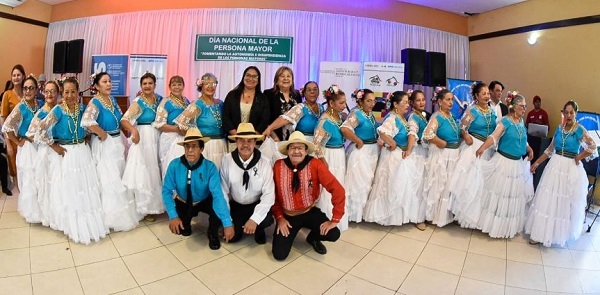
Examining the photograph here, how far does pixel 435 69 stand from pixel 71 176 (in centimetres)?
589

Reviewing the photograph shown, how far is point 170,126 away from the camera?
116 inches

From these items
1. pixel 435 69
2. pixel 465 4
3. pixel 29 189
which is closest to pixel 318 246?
pixel 29 189

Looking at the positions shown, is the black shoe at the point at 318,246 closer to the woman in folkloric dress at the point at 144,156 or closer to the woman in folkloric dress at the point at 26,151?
the woman in folkloric dress at the point at 144,156

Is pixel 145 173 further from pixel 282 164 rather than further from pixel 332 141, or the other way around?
pixel 332 141

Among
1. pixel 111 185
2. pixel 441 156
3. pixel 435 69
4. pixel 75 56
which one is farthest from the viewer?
pixel 75 56

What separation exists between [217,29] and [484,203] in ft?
17.7

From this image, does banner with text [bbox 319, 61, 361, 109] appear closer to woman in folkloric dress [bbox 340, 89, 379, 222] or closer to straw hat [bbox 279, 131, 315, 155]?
woman in folkloric dress [bbox 340, 89, 379, 222]

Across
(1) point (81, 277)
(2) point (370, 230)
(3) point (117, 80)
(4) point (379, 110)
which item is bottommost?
(1) point (81, 277)

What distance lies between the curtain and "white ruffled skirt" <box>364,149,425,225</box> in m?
3.07

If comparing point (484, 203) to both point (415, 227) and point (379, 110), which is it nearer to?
point (415, 227)

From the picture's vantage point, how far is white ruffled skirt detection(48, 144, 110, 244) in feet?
8.34

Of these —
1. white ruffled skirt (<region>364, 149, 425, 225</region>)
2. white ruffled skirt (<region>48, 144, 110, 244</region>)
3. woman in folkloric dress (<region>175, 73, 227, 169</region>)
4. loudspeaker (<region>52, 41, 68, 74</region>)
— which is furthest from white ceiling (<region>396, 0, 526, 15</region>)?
loudspeaker (<region>52, 41, 68, 74</region>)

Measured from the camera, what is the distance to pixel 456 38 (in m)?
6.73

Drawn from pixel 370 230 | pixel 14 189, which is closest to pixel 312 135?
pixel 370 230
